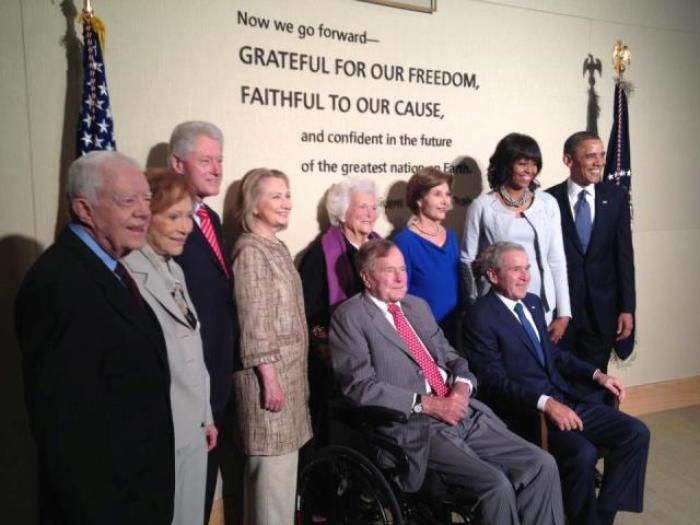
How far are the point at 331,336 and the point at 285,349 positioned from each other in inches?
7.5

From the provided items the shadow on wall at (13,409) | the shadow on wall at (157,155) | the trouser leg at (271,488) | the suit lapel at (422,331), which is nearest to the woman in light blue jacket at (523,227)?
the suit lapel at (422,331)

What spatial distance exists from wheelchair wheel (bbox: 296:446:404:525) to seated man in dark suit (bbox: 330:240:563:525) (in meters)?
0.10

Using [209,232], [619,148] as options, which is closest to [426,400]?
[209,232]

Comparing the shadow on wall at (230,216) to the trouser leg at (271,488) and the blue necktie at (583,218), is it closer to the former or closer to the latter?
the trouser leg at (271,488)

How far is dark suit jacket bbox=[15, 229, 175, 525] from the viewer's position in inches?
42.8

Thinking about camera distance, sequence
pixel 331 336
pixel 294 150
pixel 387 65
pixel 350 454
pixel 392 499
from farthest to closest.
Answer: pixel 387 65
pixel 294 150
pixel 331 336
pixel 350 454
pixel 392 499

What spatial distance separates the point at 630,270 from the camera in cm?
291

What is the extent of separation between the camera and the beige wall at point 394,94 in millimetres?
2184

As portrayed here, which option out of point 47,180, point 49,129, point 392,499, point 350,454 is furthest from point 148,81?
point 392,499

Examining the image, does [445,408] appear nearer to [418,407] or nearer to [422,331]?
[418,407]

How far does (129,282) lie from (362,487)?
46.9 inches

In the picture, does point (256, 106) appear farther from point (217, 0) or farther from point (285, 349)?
point (285, 349)

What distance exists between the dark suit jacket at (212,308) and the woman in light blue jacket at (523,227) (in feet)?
4.27

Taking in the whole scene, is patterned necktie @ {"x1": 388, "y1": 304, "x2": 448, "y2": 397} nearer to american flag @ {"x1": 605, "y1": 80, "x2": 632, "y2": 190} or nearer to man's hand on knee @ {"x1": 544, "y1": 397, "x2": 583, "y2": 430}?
man's hand on knee @ {"x1": 544, "y1": 397, "x2": 583, "y2": 430}
